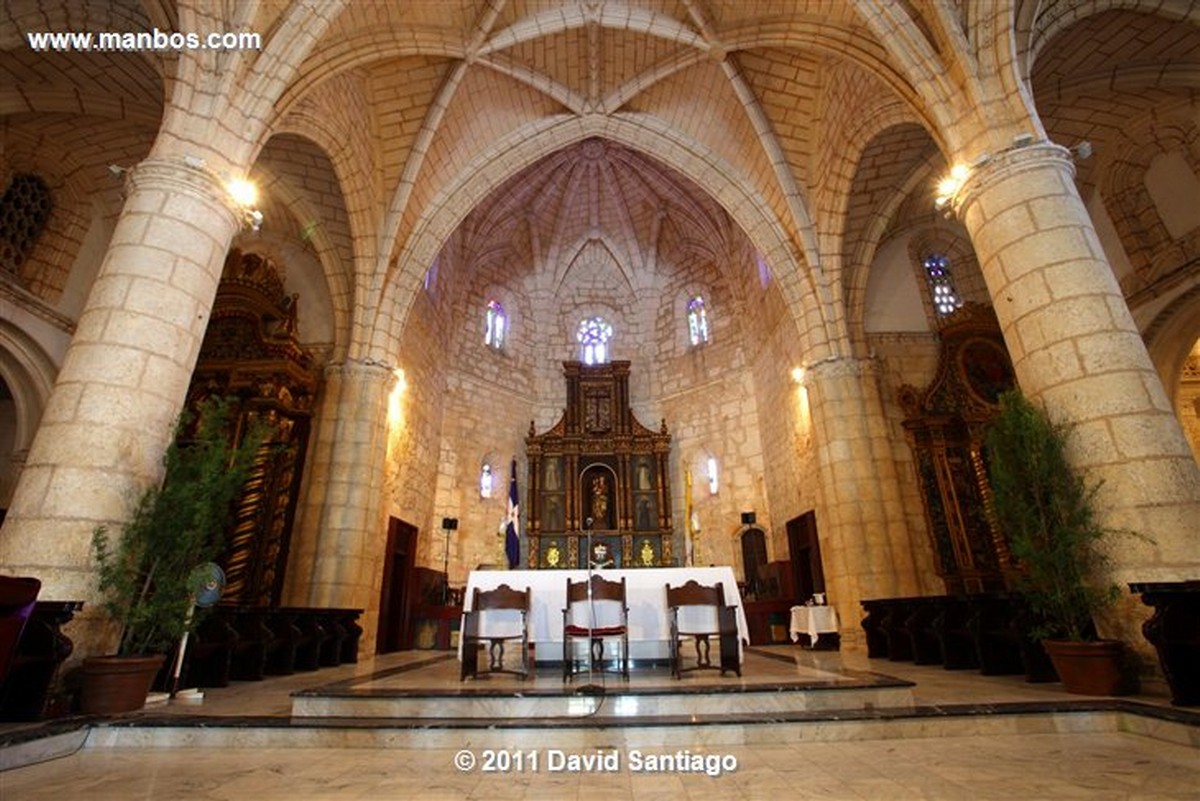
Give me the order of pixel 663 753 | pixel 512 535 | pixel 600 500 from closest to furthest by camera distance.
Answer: pixel 663 753
pixel 512 535
pixel 600 500

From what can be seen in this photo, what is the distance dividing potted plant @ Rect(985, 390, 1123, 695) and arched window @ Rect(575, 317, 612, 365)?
13.2m

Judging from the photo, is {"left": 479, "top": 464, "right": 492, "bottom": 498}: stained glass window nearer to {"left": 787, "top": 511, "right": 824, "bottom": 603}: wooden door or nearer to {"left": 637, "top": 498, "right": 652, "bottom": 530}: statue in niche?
{"left": 637, "top": 498, "right": 652, "bottom": 530}: statue in niche

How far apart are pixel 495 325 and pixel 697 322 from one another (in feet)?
20.2

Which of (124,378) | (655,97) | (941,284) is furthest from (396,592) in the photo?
(941,284)

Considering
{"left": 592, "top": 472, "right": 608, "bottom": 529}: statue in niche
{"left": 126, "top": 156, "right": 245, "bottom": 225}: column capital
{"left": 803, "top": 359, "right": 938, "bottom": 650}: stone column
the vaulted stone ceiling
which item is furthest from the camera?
the vaulted stone ceiling

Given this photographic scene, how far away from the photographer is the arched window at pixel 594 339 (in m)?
17.8

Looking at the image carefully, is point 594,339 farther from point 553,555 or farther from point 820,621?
point 820,621

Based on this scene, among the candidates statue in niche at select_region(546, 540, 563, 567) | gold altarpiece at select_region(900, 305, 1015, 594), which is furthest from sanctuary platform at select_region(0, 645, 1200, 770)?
statue in niche at select_region(546, 540, 563, 567)

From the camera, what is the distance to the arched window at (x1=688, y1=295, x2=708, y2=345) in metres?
16.8

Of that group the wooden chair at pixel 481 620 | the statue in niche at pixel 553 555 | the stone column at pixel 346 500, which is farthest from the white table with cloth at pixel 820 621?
the stone column at pixel 346 500

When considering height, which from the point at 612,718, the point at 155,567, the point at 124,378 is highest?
the point at 124,378

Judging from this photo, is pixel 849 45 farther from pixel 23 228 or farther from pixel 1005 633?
pixel 23 228

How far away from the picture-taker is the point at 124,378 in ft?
16.6

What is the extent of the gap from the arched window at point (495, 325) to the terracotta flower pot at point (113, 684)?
491 inches
